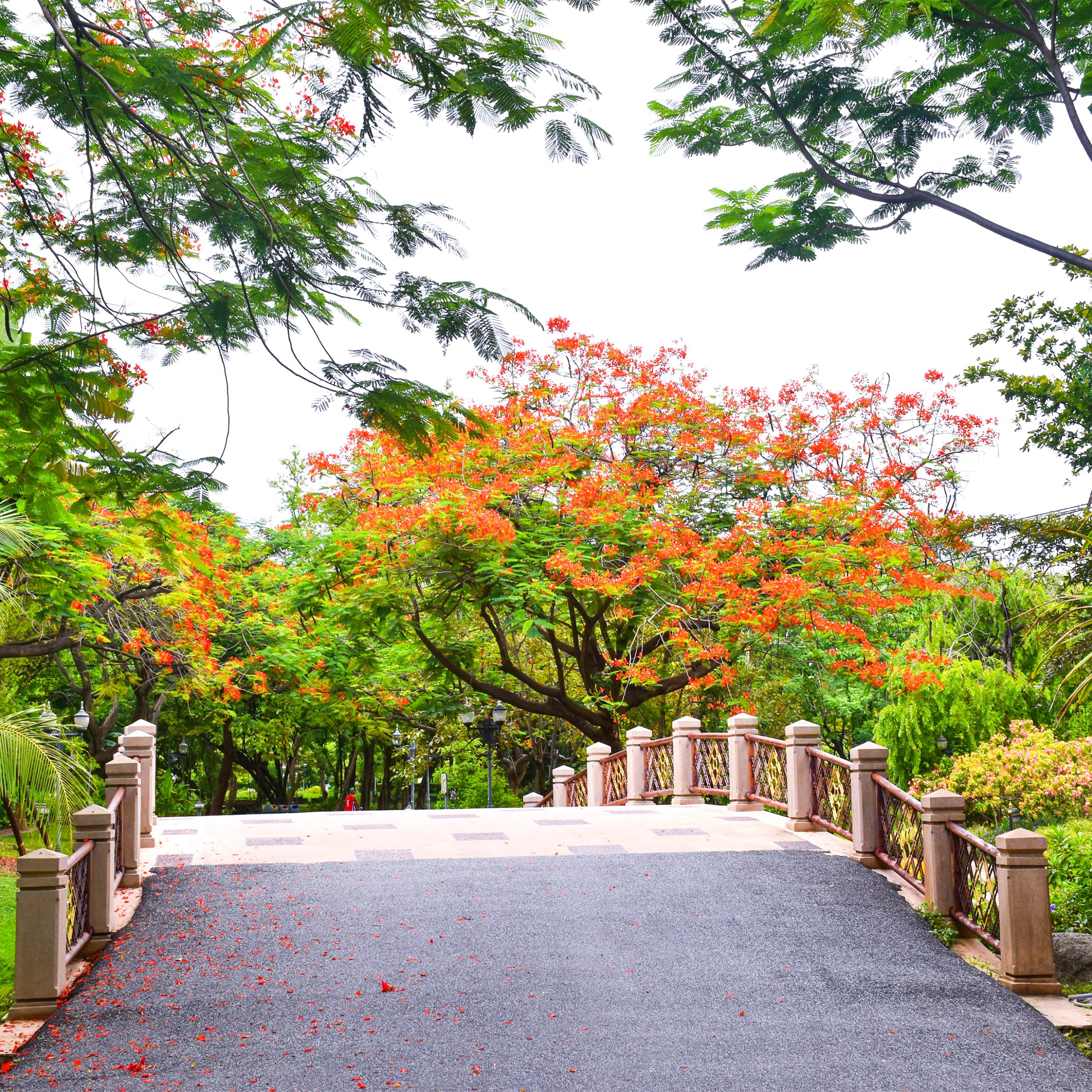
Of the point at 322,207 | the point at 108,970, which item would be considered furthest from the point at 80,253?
the point at 108,970

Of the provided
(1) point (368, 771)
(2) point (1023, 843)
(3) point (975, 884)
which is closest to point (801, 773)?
(3) point (975, 884)

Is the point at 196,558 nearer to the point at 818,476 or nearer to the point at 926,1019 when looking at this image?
the point at 926,1019

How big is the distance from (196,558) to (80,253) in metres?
2.41

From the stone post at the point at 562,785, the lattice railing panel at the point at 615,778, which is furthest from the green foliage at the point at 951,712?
the stone post at the point at 562,785

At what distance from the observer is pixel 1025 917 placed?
8195 mm

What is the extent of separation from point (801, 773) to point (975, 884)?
3687 mm

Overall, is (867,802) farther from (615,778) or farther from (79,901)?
(615,778)

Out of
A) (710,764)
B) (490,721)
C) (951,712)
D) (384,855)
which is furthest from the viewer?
(490,721)

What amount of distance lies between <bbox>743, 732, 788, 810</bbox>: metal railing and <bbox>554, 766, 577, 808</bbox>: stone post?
9.13 meters

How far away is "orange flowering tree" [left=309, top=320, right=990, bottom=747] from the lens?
17859mm

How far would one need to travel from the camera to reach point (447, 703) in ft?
91.9

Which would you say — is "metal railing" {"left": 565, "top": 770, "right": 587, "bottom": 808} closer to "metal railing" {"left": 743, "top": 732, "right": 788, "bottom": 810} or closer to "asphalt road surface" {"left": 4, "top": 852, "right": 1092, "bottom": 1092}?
"metal railing" {"left": 743, "top": 732, "right": 788, "bottom": 810}

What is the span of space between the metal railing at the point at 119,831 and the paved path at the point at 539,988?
0.40 m

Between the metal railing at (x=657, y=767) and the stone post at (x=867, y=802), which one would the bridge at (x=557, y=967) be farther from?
the metal railing at (x=657, y=767)
